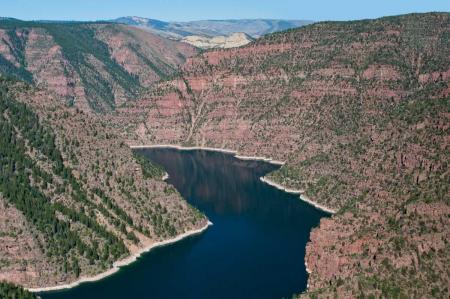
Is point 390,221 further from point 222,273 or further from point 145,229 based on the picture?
point 145,229

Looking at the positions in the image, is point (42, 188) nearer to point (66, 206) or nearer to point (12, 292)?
point (66, 206)

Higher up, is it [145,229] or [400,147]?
[400,147]

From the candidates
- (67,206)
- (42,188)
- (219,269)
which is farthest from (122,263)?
(42,188)

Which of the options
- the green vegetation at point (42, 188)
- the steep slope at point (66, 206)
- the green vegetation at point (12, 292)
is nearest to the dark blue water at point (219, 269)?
the steep slope at point (66, 206)

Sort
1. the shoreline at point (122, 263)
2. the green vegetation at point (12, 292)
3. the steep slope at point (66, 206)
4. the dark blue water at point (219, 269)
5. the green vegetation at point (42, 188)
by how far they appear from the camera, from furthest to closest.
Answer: the green vegetation at point (42, 188), the steep slope at point (66, 206), the shoreline at point (122, 263), the dark blue water at point (219, 269), the green vegetation at point (12, 292)

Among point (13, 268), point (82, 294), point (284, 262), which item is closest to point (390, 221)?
point (284, 262)

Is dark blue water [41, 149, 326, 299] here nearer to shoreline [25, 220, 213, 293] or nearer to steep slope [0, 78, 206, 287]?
shoreline [25, 220, 213, 293]

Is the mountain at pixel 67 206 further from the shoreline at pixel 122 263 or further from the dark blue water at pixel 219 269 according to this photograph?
the dark blue water at pixel 219 269
